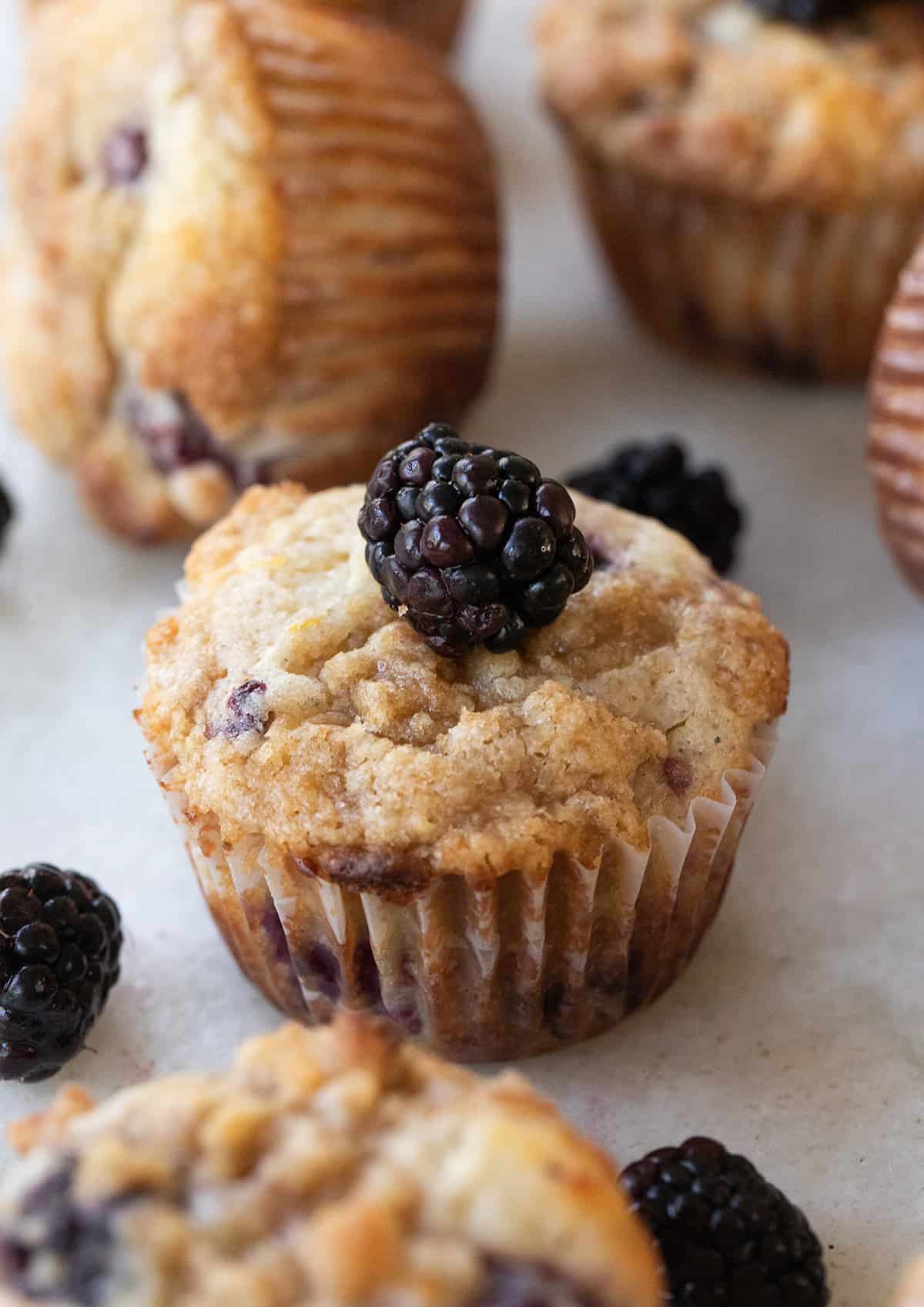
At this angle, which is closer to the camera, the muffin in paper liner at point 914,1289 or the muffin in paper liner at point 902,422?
the muffin in paper liner at point 914,1289

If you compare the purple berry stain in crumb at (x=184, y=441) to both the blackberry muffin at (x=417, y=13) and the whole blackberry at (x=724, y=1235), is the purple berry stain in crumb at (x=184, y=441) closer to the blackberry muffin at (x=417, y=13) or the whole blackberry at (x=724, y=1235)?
the blackberry muffin at (x=417, y=13)

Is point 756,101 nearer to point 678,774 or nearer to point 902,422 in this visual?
point 902,422

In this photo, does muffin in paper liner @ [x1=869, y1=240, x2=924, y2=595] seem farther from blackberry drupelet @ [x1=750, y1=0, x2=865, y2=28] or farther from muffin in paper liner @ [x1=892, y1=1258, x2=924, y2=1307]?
muffin in paper liner @ [x1=892, y1=1258, x2=924, y2=1307]

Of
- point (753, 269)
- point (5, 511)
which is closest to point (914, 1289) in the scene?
point (5, 511)

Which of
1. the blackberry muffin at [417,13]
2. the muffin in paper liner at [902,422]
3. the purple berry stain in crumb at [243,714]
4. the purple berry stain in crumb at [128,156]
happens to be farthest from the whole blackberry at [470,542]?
the blackberry muffin at [417,13]

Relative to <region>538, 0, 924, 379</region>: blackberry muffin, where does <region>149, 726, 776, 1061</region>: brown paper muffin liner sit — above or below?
below

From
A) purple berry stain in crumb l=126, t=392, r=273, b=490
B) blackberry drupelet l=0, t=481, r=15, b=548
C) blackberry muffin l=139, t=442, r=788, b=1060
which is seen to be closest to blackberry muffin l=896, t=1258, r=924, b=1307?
blackberry muffin l=139, t=442, r=788, b=1060

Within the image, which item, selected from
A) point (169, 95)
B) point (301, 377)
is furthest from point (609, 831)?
point (169, 95)
